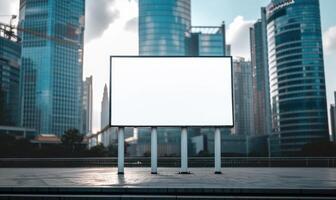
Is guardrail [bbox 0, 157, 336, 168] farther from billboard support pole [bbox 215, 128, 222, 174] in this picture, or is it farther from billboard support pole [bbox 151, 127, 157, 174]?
billboard support pole [bbox 151, 127, 157, 174]

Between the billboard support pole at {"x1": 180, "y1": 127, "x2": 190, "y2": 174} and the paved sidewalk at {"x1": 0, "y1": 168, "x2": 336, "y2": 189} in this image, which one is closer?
the paved sidewalk at {"x1": 0, "y1": 168, "x2": 336, "y2": 189}

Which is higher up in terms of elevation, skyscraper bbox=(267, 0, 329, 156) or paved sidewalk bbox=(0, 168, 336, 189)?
skyscraper bbox=(267, 0, 329, 156)

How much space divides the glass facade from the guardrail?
153 meters

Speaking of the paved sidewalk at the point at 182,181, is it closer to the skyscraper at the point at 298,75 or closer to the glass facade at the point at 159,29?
the skyscraper at the point at 298,75

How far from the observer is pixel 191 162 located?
36594 mm

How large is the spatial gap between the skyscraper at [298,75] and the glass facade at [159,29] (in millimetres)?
48586

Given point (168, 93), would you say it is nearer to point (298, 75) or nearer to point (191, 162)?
point (191, 162)

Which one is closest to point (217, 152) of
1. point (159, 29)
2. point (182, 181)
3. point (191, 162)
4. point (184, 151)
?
point (184, 151)

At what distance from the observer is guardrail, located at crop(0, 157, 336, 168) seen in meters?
36.2

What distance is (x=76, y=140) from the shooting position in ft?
287

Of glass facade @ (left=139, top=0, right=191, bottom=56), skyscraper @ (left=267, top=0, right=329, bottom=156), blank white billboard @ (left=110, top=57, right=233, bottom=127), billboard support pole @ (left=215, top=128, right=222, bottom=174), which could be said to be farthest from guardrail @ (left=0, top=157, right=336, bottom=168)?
glass facade @ (left=139, top=0, right=191, bottom=56)

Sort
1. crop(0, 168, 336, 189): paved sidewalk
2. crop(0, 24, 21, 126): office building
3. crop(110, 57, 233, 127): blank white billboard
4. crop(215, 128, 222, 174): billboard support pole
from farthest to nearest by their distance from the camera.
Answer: crop(0, 24, 21, 126): office building < crop(215, 128, 222, 174): billboard support pole < crop(110, 57, 233, 127): blank white billboard < crop(0, 168, 336, 189): paved sidewalk

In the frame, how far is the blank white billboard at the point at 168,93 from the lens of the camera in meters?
24.2

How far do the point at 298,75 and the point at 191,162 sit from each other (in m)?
147
